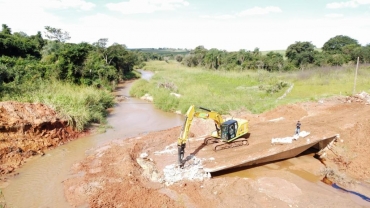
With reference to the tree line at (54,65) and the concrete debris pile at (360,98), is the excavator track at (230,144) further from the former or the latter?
the tree line at (54,65)

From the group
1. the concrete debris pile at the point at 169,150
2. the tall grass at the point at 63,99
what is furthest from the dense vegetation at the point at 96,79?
the concrete debris pile at the point at 169,150

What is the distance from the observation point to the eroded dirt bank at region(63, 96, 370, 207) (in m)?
10.1

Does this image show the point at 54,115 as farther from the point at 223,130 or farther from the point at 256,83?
the point at 256,83

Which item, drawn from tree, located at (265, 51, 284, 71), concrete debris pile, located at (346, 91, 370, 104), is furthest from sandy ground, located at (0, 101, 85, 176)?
tree, located at (265, 51, 284, 71)

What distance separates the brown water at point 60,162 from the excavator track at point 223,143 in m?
6.72

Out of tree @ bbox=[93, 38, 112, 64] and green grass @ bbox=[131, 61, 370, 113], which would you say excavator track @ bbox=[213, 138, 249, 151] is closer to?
green grass @ bbox=[131, 61, 370, 113]

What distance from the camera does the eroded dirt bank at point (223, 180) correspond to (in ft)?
33.2

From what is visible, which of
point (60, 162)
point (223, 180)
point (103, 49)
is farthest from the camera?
point (103, 49)

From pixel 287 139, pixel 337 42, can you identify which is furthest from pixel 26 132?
pixel 337 42

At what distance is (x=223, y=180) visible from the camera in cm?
1148

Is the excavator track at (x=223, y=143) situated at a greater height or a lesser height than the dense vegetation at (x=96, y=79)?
lesser

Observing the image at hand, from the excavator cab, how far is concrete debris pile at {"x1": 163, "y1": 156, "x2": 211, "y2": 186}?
2016mm

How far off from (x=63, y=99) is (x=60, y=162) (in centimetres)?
631

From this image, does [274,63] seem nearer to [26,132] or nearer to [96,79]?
[96,79]
